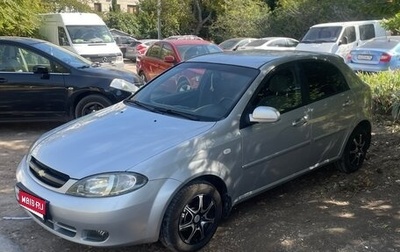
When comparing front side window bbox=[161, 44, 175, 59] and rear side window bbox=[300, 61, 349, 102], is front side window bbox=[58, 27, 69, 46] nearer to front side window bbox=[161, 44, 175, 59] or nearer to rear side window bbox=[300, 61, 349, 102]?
front side window bbox=[161, 44, 175, 59]

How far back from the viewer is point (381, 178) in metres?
5.12

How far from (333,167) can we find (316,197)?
95 centimetres

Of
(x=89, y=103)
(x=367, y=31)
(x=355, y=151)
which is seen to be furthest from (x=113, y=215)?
(x=367, y=31)

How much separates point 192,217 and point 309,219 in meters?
1.21

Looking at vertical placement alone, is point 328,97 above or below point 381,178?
above

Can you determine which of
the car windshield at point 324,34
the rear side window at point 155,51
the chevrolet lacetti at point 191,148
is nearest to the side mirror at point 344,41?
the car windshield at point 324,34

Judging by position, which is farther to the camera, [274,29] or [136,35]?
[136,35]

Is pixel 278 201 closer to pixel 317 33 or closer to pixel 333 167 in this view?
pixel 333 167

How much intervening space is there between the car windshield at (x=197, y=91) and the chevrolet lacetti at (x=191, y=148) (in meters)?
0.01

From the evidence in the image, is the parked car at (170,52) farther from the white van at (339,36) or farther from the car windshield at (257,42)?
the car windshield at (257,42)

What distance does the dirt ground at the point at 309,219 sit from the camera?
3647 mm

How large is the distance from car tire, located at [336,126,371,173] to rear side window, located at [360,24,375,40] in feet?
38.1

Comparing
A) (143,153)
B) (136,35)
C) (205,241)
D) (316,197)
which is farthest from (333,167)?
(136,35)

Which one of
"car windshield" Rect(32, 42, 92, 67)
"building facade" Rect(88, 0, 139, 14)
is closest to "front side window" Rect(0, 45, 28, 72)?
"car windshield" Rect(32, 42, 92, 67)
